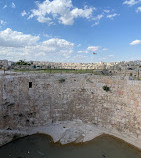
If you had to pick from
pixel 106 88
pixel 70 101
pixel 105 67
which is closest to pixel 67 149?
pixel 70 101

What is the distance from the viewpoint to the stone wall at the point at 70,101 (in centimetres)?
1118

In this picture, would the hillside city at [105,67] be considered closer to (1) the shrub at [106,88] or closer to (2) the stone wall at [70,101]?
(2) the stone wall at [70,101]

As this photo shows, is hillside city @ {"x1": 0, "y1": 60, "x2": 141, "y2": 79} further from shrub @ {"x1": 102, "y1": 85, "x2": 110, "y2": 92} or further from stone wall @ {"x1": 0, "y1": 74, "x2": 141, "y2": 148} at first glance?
shrub @ {"x1": 102, "y1": 85, "x2": 110, "y2": 92}

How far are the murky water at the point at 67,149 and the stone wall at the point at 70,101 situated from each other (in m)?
1.26

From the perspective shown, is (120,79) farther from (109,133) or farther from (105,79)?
(109,133)

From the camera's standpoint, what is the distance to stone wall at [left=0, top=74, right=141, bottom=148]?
1118 centimetres

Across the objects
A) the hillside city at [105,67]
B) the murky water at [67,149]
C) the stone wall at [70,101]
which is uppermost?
the hillside city at [105,67]

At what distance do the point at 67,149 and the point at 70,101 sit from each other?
172 inches

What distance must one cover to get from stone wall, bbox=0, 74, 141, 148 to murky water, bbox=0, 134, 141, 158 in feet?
4.14

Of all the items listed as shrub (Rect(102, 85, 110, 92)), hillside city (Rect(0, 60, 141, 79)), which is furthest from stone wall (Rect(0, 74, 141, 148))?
hillside city (Rect(0, 60, 141, 79))

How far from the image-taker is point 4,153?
32.1ft

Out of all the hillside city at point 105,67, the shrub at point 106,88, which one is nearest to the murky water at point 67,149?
the shrub at point 106,88

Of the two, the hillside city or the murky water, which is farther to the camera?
the hillside city

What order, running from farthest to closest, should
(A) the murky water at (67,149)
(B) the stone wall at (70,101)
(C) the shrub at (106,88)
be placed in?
(C) the shrub at (106,88) < (B) the stone wall at (70,101) < (A) the murky water at (67,149)
